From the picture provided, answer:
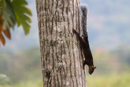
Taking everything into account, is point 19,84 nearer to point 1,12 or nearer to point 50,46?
point 1,12

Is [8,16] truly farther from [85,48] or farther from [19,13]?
[85,48]

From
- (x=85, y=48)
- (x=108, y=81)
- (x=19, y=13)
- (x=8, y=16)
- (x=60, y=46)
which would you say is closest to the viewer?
(x=60, y=46)

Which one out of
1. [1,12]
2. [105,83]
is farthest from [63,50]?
[105,83]

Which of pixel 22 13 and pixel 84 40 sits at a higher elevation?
pixel 22 13

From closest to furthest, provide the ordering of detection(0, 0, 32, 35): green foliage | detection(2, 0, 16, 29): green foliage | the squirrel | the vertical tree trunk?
the vertical tree trunk, the squirrel, detection(2, 0, 16, 29): green foliage, detection(0, 0, 32, 35): green foliage

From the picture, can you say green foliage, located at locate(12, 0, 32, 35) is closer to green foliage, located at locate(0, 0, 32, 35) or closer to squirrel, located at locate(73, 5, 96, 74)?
green foliage, located at locate(0, 0, 32, 35)

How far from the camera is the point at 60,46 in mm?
2113

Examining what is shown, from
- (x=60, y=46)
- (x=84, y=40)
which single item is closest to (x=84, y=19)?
(x=84, y=40)

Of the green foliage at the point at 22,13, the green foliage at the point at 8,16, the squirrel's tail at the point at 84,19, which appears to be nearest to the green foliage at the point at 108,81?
the green foliage at the point at 22,13

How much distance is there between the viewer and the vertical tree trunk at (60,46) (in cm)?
211

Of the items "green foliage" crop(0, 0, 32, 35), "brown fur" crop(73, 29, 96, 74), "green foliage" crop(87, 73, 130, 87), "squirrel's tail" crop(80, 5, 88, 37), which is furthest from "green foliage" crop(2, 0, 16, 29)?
"green foliage" crop(87, 73, 130, 87)

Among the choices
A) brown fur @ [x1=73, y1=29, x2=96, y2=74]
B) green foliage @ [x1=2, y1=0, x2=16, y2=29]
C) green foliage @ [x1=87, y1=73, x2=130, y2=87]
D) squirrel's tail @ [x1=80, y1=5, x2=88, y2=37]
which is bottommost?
green foliage @ [x1=87, y1=73, x2=130, y2=87]

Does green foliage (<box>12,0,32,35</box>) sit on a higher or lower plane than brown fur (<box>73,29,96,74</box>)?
higher

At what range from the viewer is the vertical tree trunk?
83.0 inches
